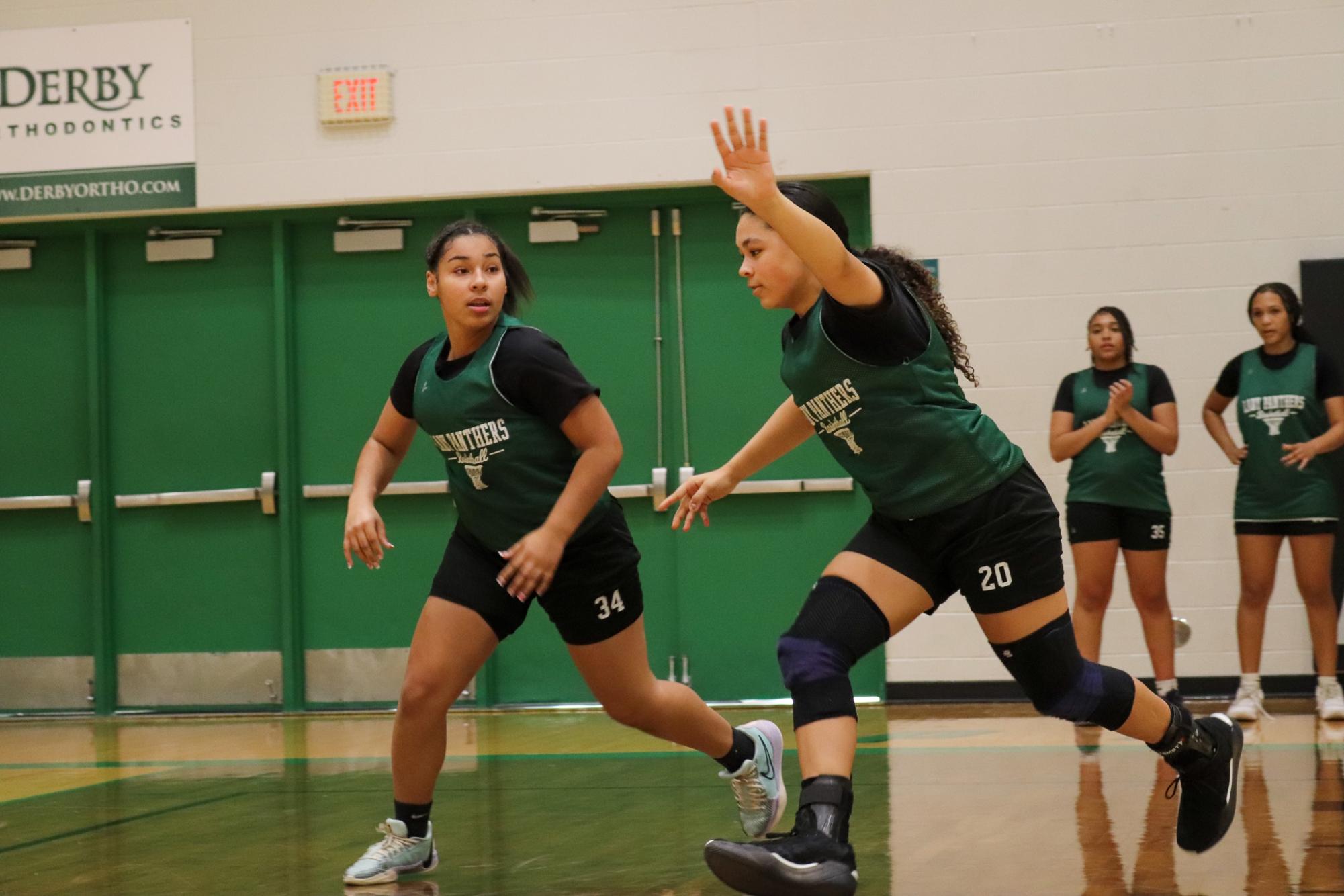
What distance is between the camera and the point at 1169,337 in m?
7.72

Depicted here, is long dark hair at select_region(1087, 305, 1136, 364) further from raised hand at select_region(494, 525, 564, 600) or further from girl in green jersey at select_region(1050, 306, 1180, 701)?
raised hand at select_region(494, 525, 564, 600)

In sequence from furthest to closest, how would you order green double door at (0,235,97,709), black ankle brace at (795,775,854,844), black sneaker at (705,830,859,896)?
green double door at (0,235,97,709) → black ankle brace at (795,775,854,844) → black sneaker at (705,830,859,896)

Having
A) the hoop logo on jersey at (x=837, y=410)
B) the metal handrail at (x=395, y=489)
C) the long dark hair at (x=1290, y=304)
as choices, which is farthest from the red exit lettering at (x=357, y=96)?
the hoop logo on jersey at (x=837, y=410)

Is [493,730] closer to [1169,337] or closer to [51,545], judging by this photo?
[51,545]

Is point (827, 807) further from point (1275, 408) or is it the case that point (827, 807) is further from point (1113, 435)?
point (1275, 408)

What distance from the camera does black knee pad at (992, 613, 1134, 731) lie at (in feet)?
10.6

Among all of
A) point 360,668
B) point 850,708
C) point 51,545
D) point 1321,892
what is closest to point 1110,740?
point 1321,892

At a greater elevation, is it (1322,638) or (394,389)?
(394,389)

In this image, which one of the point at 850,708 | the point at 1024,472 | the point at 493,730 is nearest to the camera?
the point at 850,708

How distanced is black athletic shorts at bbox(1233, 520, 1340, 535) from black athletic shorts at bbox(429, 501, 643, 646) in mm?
4093

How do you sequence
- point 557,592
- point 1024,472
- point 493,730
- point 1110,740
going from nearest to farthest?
point 1024,472
point 557,592
point 1110,740
point 493,730

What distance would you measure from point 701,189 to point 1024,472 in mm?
5146

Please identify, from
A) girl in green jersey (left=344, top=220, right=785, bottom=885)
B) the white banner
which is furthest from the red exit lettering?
girl in green jersey (left=344, top=220, right=785, bottom=885)

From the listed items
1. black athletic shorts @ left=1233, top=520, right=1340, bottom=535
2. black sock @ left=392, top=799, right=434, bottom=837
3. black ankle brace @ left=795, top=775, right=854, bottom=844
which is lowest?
black sock @ left=392, top=799, right=434, bottom=837
